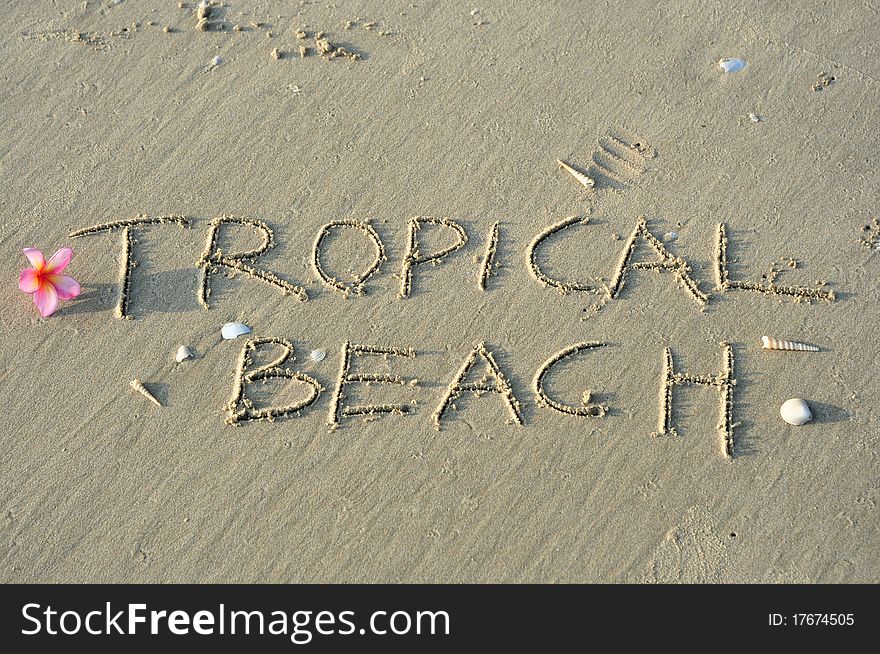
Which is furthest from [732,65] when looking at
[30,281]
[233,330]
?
[30,281]

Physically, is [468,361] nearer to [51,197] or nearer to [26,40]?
[51,197]

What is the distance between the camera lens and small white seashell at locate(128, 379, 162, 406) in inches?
123

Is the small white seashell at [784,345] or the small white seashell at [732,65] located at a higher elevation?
the small white seashell at [732,65]

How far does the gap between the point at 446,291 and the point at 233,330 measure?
837 millimetres

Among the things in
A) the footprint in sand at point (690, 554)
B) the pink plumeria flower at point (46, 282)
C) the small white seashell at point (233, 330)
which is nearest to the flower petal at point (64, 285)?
the pink plumeria flower at point (46, 282)

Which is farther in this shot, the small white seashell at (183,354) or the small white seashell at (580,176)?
the small white seashell at (580,176)

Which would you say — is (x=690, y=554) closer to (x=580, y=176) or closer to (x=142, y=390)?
(x=580, y=176)

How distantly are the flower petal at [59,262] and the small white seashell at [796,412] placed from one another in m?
2.76

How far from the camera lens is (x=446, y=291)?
335cm

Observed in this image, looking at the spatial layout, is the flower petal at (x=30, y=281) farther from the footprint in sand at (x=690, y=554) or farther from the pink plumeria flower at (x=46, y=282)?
the footprint in sand at (x=690, y=554)
